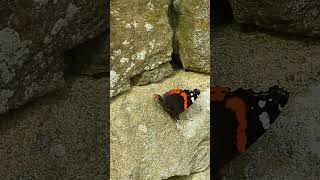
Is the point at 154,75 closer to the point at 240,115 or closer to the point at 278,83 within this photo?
the point at 240,115

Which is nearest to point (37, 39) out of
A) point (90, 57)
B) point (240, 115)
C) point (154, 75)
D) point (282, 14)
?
point (90, 57)

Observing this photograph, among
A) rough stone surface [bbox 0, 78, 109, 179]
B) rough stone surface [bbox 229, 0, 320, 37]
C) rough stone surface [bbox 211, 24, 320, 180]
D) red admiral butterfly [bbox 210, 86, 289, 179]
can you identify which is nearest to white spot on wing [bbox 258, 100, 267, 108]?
red admiral butterfly [bbox 210, 86, 289, 179]

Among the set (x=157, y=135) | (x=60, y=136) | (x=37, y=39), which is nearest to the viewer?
(x=37, y=39)

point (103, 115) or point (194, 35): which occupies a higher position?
point (194, 35)

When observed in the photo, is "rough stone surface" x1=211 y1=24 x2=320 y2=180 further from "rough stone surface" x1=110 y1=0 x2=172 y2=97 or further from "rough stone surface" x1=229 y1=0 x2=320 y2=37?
"rough stone surface" x1=110 y1=0 x2=172 y2=97

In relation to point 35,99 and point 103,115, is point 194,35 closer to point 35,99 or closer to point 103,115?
point 103,115

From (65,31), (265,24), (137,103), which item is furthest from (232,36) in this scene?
(65,31)
